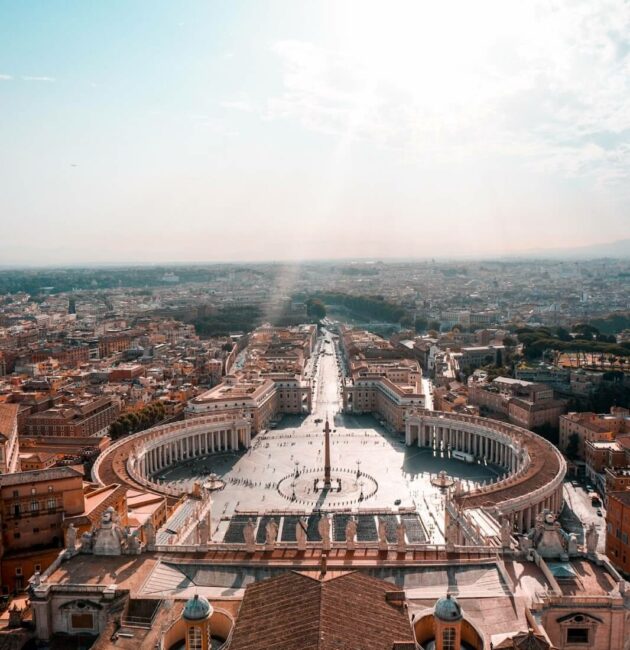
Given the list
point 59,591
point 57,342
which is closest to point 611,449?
point 59,591

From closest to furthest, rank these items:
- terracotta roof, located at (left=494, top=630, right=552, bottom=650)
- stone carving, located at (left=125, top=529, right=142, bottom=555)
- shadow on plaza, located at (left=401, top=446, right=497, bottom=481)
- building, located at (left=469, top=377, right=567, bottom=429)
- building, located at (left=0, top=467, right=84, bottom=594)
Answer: terracotta roof, located at (left=494, top=630, right=552, bottom=650) → stone carving, located at (left=125, top=529, right=142, bottom=555) → building, located at (left=0, top=467, right=84, bottom=594) → shadow on plaza, located at (left=401, top=446, right=497, bottom=481) → building, located at (left=469, top=377, right=567, bottom=429)

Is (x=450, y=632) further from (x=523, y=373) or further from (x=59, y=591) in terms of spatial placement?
(x=523, y=373)

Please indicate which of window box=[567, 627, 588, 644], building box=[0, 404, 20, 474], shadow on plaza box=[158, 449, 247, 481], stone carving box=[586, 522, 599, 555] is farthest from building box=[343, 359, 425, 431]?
window box=[567, 627, 588, 644]

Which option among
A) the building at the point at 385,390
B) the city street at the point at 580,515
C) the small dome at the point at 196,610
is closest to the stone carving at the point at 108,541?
the small dome at the point at 196,610

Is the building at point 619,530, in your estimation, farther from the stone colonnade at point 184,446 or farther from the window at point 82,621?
the stone colonnade at point 184,446

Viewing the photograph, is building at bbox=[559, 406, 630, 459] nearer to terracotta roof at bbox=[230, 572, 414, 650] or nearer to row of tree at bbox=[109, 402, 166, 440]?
row of tree at bbox=[109, 402, 166, 440]

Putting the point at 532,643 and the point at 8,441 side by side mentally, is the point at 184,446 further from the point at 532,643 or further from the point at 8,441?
the point at 532,643
